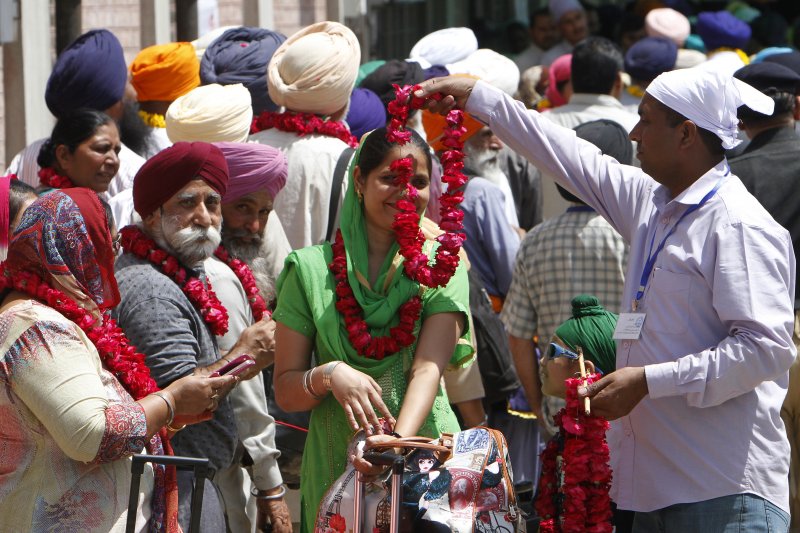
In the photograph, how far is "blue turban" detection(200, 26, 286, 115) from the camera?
7.22 m

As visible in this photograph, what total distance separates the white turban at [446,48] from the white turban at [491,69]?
40cm

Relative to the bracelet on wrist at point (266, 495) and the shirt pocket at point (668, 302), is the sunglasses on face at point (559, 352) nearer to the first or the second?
the shirt pocket at point (668, 302)

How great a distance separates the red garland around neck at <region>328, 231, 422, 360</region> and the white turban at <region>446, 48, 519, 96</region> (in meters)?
4.54

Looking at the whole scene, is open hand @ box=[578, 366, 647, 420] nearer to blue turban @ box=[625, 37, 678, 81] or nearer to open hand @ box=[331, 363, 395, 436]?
open hand @ box=[331, 363, 395, 436]

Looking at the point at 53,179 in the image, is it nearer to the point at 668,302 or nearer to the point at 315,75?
the point at 315,75

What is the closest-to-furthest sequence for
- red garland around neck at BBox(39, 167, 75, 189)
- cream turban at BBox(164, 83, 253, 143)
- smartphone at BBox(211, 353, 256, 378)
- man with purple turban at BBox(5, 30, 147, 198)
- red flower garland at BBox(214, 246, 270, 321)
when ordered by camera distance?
smartphone at BBox(211, 353, 256, 378) → red flower garland at BBox(214, 246, 270, 321) → red garland around neck at BBox(39, 167, 75, 189) → cream turban at BBox(164, 83, 253, 143) → man with purple turban at BBox(5, 30, 147, 198)

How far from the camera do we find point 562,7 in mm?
13148

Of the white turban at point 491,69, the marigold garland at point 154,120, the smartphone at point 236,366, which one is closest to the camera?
the smartphone at point 236,366

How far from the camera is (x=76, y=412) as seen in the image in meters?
3.38

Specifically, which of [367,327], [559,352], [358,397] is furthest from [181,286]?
[559,352]

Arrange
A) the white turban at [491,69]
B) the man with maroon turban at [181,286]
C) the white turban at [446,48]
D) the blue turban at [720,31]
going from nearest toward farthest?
the man with maroon turban at [181,286] → the white turban at [491,69] → the white turban at [446,48] → the blue turban at [720,31]

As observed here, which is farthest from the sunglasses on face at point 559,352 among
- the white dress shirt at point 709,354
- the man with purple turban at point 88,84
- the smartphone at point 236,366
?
the man with purple turban at point 88,84

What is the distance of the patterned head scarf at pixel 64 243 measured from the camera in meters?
3.53

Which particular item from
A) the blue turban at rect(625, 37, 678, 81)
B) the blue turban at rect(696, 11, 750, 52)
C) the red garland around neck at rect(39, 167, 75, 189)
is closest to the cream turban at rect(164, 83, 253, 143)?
the red garland around neck at rect(39, 167, 75, 189)
